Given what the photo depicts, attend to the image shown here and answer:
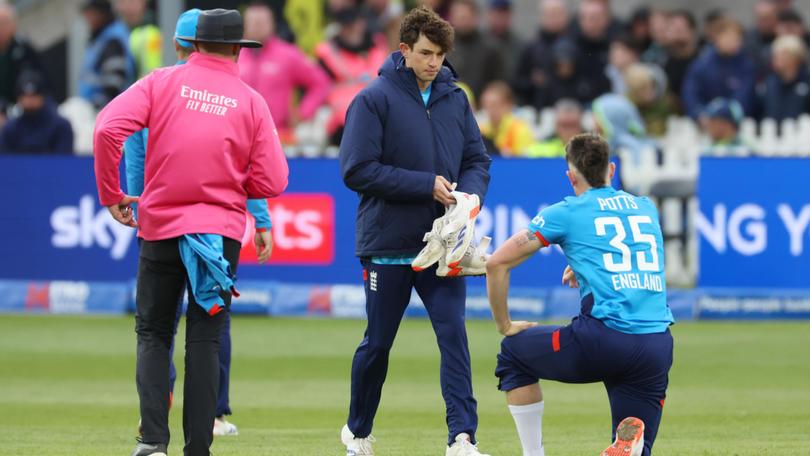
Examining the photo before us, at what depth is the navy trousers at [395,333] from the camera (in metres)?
8.66

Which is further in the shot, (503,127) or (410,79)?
(503,127)

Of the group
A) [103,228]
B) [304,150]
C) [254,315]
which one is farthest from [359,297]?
[304,150]

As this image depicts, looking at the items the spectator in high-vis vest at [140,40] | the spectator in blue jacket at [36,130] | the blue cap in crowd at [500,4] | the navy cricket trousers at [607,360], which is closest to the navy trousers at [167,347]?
the navy cricket trousers at [607,360]

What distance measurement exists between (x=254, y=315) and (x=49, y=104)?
440 cm

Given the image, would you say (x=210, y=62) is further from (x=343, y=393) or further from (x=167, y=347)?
(x=343, y=393)

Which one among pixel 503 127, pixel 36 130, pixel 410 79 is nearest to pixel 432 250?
pixel 410 79

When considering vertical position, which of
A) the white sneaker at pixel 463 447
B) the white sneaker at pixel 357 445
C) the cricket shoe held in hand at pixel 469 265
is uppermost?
the cricket shoe held in hand at pixel 469 265

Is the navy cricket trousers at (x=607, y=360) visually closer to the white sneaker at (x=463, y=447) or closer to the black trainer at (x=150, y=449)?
the white sneaker at (x=463, y=447)

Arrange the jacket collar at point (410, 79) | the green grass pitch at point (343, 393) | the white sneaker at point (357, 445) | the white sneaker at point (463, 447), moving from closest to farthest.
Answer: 1. the white sneaker at point (463, 447)
2. the jacket collar at point (410, 79)
3. the white sneaker at point (357, 445)
4. the green grass pitch at point (343, 393)

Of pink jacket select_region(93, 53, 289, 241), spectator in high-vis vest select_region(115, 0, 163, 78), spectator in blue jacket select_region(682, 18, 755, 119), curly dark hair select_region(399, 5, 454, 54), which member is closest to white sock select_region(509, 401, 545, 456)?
pink jacket select_region(93, 53, 289, 241)

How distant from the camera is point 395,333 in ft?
29.1

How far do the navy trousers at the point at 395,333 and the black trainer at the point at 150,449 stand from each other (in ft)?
4.38

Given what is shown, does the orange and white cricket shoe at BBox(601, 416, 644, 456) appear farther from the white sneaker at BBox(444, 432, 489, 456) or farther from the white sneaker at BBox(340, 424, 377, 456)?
the white sneaker at BBox(340, 424, 377, 456)

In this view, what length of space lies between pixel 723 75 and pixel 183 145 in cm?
1469
